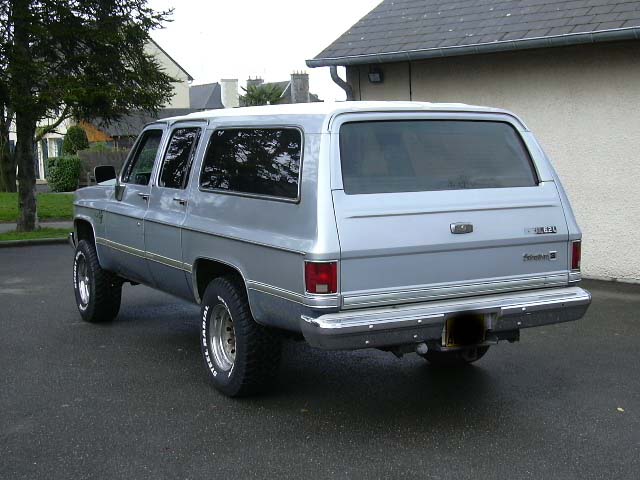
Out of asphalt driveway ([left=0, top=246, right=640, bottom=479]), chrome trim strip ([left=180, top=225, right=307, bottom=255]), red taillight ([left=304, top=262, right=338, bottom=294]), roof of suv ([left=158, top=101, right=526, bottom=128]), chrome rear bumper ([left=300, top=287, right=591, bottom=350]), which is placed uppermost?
roof of suv ([left=158, top=101, right=526, bottom=128])

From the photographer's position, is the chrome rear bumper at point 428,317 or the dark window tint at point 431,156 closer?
the chrome rear bumper at point 428,317

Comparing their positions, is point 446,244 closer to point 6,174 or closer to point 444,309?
point 444,309

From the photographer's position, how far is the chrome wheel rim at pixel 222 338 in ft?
19.6

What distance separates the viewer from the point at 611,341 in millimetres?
7539

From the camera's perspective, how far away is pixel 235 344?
580 centimetres

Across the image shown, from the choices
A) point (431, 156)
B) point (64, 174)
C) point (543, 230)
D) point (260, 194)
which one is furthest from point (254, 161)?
point (64, 174)

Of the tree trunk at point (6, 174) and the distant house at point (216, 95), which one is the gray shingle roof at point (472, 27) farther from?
the distant house at point (216, 95)

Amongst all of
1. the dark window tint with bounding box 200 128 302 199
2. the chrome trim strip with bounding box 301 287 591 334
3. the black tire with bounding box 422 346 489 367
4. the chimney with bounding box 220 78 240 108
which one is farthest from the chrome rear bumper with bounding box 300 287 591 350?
the chimney with bounding box 220 78 240 108

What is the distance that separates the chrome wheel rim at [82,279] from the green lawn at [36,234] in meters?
7.56

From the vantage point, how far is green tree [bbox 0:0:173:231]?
15008 millimetres

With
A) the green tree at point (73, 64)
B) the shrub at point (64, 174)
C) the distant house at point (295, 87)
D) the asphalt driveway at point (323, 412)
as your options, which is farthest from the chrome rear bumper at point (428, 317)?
the distant house at point (295, 87)

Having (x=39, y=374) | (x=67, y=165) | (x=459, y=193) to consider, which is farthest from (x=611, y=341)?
(x=67, y=165)

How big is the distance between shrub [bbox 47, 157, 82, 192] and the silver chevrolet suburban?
29.2 metres

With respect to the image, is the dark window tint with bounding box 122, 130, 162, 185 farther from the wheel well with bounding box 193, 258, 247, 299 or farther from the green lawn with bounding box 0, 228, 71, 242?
the green lawn with bounding box 0, 228, 71, 242
